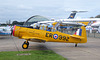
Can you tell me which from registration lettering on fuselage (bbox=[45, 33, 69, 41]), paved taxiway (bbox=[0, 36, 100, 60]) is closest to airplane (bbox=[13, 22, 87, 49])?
registration lettering on fuselage (bbox=[45, 33, 69, 41])

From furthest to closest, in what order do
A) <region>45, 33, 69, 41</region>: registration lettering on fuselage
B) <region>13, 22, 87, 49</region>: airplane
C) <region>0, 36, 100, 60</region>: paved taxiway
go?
1. <region>45, 33, 69, 41</region>: registration lettering on fuselage
2. <region>13, 22, 87, 49</region>: airplane
3. <region>0, 36, 100, 60</region>: paved taxiway

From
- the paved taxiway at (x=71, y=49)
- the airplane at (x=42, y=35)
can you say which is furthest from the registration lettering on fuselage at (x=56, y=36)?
the paved taxiway at (x=71, y=49)

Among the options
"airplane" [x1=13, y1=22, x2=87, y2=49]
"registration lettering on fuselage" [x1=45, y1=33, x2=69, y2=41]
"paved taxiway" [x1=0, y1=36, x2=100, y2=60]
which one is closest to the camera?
"paved taxiway" [x1=0, y1=36, x2=100, y2=60]

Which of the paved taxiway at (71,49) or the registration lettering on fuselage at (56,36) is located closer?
the paved taxiway at (71,49)

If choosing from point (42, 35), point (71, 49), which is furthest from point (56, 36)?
point (71, 49)

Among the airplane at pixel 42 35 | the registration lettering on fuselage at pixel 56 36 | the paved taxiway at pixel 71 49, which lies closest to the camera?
the paved taxiway at pixel 71 49

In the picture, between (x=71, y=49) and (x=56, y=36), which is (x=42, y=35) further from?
(x=71, y=49)

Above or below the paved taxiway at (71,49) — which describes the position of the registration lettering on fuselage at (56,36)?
above

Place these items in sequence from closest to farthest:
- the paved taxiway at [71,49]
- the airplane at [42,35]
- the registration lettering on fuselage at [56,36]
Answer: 1. the paved taxiway at [71,49]
2. the airplane at [42,35]
3. the registration lettering on fuselage at [56,36]

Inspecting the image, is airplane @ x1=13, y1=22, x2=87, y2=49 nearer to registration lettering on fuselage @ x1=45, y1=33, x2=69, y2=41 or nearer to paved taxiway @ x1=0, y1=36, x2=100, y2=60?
registration lettering on fuselage @ x1=45, y1=33, x2=69, y2=41

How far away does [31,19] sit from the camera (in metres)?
87.8

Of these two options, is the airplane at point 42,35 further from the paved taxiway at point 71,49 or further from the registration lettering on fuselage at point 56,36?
the paved taxiway at point 71,49

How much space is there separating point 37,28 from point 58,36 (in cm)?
178

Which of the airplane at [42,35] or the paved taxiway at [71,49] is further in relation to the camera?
the airplane at [42,35]
